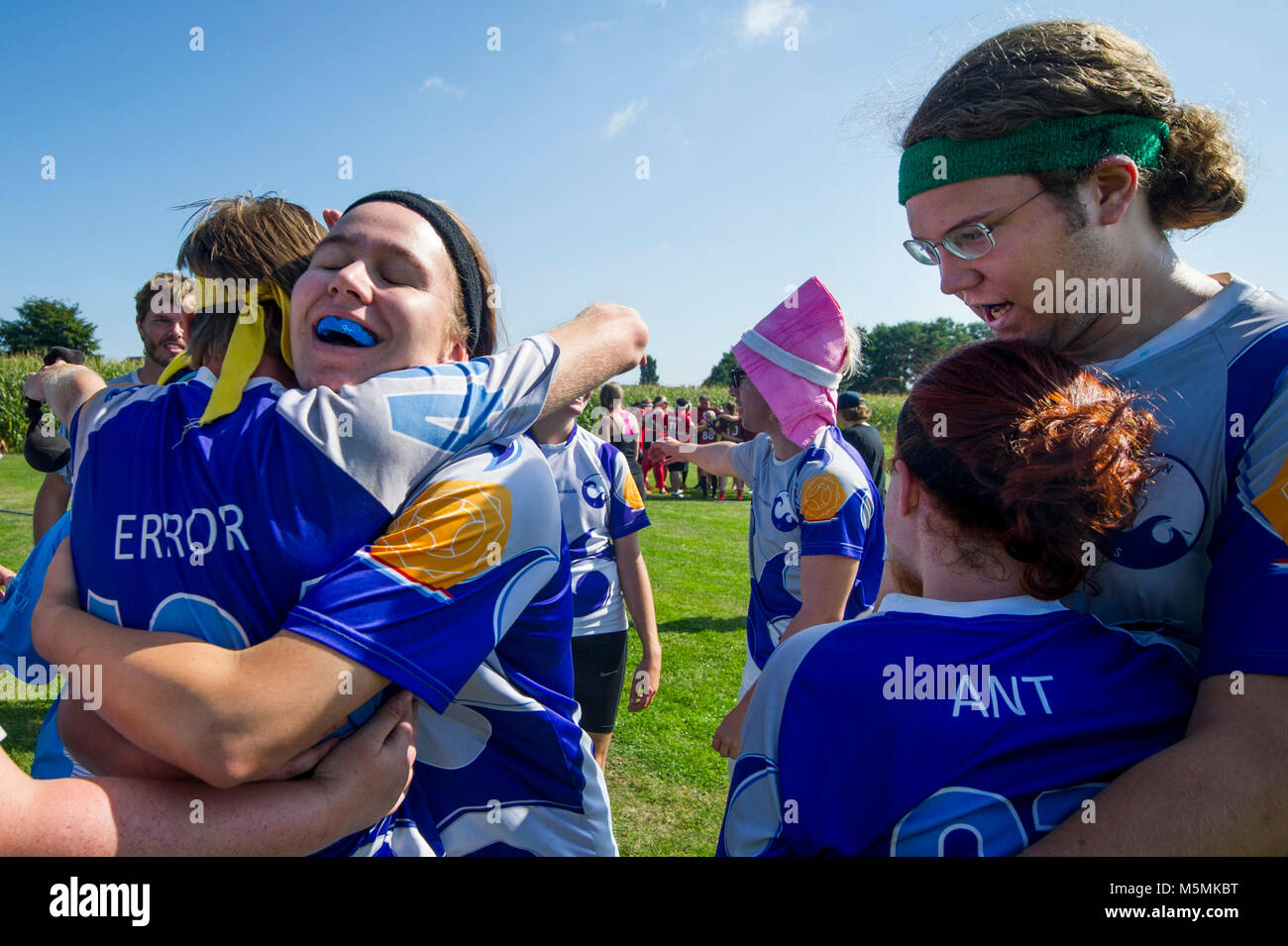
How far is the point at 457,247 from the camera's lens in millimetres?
1914

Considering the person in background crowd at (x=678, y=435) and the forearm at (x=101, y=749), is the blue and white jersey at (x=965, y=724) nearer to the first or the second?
the forearm at (x=101, y=749)

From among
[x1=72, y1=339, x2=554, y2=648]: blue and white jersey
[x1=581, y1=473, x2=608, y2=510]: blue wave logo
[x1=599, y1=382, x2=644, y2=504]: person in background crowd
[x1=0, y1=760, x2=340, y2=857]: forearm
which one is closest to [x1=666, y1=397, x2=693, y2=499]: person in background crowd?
[x1=599, y1=382, x2=644, y2=504]: person in background crowd

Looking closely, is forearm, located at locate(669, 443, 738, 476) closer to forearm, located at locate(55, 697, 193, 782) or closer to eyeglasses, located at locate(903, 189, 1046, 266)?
eyeglasses, located at locate(903, 189, 1046, 266)

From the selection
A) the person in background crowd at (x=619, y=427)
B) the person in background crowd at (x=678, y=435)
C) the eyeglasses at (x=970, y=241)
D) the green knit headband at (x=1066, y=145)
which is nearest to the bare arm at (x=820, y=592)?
the eyeglasses at (x=970, y=241)

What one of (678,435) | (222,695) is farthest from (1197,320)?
(678,435)

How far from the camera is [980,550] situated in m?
1.53

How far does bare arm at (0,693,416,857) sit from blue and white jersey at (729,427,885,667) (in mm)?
2157

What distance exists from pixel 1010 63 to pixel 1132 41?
11.0 inches

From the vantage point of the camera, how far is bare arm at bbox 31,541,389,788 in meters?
1.14

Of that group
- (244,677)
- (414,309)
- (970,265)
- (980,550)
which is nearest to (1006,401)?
(980,550)

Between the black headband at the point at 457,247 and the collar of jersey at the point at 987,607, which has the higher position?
the black headband at the point at 457,247

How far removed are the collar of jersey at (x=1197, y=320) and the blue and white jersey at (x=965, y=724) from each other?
1.93ft

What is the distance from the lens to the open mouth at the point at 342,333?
1653 mm
